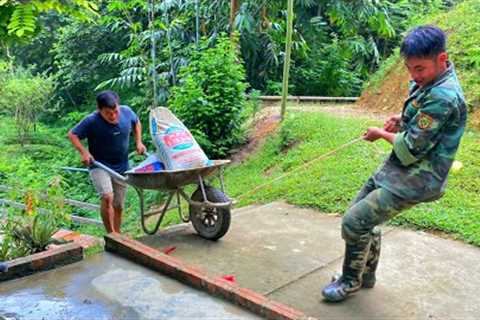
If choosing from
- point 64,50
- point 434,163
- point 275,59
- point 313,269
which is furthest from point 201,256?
point 64,50

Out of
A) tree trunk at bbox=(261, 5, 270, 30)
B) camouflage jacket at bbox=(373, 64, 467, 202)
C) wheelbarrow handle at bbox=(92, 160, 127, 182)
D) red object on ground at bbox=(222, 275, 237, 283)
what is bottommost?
red object on ground at bbox=(222, 275, 237, 283)

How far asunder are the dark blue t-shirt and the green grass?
1.80 meters

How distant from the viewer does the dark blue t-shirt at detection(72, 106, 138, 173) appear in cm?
447

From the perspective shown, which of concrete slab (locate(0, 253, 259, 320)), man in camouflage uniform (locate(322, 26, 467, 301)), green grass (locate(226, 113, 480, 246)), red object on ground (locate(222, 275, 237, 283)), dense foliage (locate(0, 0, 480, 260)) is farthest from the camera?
green grass (locate(226, 113, 480, 246))

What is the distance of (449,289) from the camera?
3451mm

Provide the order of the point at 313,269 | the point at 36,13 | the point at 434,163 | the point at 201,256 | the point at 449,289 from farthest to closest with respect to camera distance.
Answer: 1. the point at 201,256
2. the point at 313,269
3. the point at 449,289
4. the point at 434,163
5. the point at 36,13

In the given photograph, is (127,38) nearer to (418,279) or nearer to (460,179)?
(460,179)

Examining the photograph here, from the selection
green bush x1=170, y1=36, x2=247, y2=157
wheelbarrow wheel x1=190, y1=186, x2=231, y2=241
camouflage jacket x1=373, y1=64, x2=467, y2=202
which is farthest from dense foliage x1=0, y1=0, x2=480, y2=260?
camouflage jacket x1=373, y1=64, x2=467, y2=202

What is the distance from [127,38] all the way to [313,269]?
1098 centimetres

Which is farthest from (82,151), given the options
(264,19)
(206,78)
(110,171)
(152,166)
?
(264,19)

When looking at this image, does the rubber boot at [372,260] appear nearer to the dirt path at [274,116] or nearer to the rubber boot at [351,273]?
the rubber boot at [351,273]

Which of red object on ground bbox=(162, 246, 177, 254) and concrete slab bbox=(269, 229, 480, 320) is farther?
red object on ground bbox=(162, 246, 177, 254)

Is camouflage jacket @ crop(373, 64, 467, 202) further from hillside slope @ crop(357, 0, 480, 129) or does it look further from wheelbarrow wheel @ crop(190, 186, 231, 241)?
hillside slope @ crop(357, 0, 480, 129)

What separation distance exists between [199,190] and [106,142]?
94 centimetres
